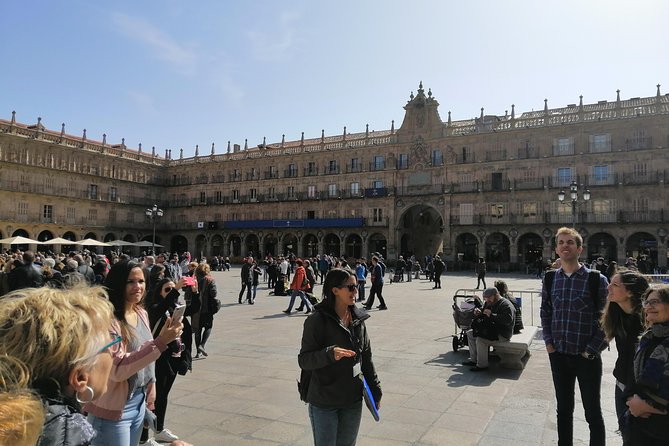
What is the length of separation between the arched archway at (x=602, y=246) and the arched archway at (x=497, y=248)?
6581mm

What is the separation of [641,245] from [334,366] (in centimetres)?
4142

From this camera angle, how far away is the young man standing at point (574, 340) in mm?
4086

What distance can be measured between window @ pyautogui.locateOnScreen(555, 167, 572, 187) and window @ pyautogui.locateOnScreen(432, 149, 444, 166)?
9788 mm

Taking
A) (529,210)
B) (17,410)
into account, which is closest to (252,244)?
(529,210)

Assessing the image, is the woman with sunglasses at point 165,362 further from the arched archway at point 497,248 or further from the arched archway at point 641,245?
the arched archway at point 497,248

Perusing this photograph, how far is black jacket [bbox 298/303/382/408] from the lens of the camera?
3.14 m

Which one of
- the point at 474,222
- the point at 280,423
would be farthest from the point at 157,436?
the point at 474,222

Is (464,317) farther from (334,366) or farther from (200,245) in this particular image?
(200,245)

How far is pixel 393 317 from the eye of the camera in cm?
1289

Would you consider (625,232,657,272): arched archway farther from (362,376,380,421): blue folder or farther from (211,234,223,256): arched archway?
(211,234,223,256): arched archway

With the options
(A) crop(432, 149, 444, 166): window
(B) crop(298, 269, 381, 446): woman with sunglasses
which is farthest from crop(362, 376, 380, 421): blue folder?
A: (A) crop(432, 149, 444, 166): window

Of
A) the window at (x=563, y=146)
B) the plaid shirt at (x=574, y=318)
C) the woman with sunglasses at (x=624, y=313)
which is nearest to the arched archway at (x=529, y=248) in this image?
the window at (x=563, y=146)

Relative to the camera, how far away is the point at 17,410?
4.00 ft

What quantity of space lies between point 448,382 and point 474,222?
1453 inches
